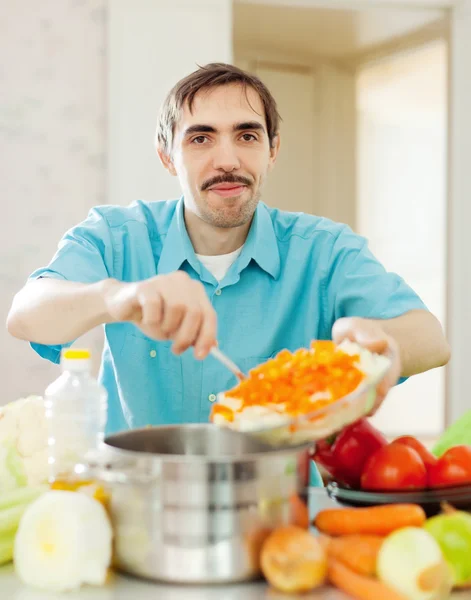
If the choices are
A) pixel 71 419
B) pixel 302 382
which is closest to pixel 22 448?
pixel 71 419

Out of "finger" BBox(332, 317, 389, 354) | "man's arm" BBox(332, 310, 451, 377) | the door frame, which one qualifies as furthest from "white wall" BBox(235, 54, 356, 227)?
"finger" BBox(332, 317, 389, 354)

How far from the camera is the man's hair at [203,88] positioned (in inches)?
71.3

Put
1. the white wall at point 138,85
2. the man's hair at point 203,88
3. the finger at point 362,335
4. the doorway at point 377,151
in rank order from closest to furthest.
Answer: the finger at point 362,335
the man's hair at point 203,88
the white wall at point 138,85
the doorway at point 377,151

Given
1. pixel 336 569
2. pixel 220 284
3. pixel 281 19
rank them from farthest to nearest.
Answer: pixel 281 19, pixel 220 284, pixel 336 569

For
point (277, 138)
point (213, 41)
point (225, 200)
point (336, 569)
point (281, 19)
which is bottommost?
point (336, 569)

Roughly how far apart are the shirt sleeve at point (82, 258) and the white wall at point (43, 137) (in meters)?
2.32

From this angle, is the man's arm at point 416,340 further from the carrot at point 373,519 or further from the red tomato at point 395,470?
the carrot at point 373,519

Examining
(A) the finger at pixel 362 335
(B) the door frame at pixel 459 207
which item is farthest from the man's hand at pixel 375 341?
(B) the door frame at pixel 459 207

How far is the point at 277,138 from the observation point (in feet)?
6.80

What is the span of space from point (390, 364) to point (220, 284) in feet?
2.38

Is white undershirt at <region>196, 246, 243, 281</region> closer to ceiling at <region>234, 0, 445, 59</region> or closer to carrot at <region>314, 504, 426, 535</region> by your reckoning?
carrot at <region>314, 504, 426, 535</region>

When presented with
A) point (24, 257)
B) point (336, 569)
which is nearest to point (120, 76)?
point (24, 257)

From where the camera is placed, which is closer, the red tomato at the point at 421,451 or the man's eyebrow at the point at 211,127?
the red tomato at the point at 421,451

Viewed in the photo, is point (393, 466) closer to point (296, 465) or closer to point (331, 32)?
point (296, 465)
